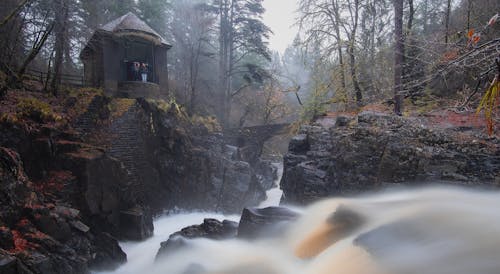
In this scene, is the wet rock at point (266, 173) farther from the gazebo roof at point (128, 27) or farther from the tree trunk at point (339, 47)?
the gazebo roof at point (128, 27)

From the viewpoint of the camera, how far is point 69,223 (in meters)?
7.93

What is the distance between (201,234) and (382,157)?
5.86 m

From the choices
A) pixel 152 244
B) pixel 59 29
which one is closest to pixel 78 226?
pixel 152 244

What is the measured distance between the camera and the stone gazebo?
15547 mm

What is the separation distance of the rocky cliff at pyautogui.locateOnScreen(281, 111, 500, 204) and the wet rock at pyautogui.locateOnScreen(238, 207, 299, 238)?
8.42ft

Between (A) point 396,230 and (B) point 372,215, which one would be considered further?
(B) point 372,215

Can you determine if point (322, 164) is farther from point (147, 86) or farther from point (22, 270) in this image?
point (147, 86)

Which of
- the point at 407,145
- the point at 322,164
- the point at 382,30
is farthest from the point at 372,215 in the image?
the point at 382,30

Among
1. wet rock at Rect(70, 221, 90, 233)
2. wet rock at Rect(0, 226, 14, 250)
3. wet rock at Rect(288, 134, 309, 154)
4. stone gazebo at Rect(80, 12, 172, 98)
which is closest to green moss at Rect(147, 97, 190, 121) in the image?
stone gazebo at Rect(80, 12, 172, 98)

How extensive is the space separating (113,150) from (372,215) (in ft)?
34.6

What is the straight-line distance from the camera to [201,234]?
27.9 feet

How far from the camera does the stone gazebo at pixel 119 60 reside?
51.0 ft

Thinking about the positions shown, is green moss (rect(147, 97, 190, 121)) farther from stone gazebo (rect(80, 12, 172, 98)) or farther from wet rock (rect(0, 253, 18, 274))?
wet rock (rect(0, 253, 18, 274))

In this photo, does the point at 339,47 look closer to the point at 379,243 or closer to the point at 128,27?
the point at 128,27
